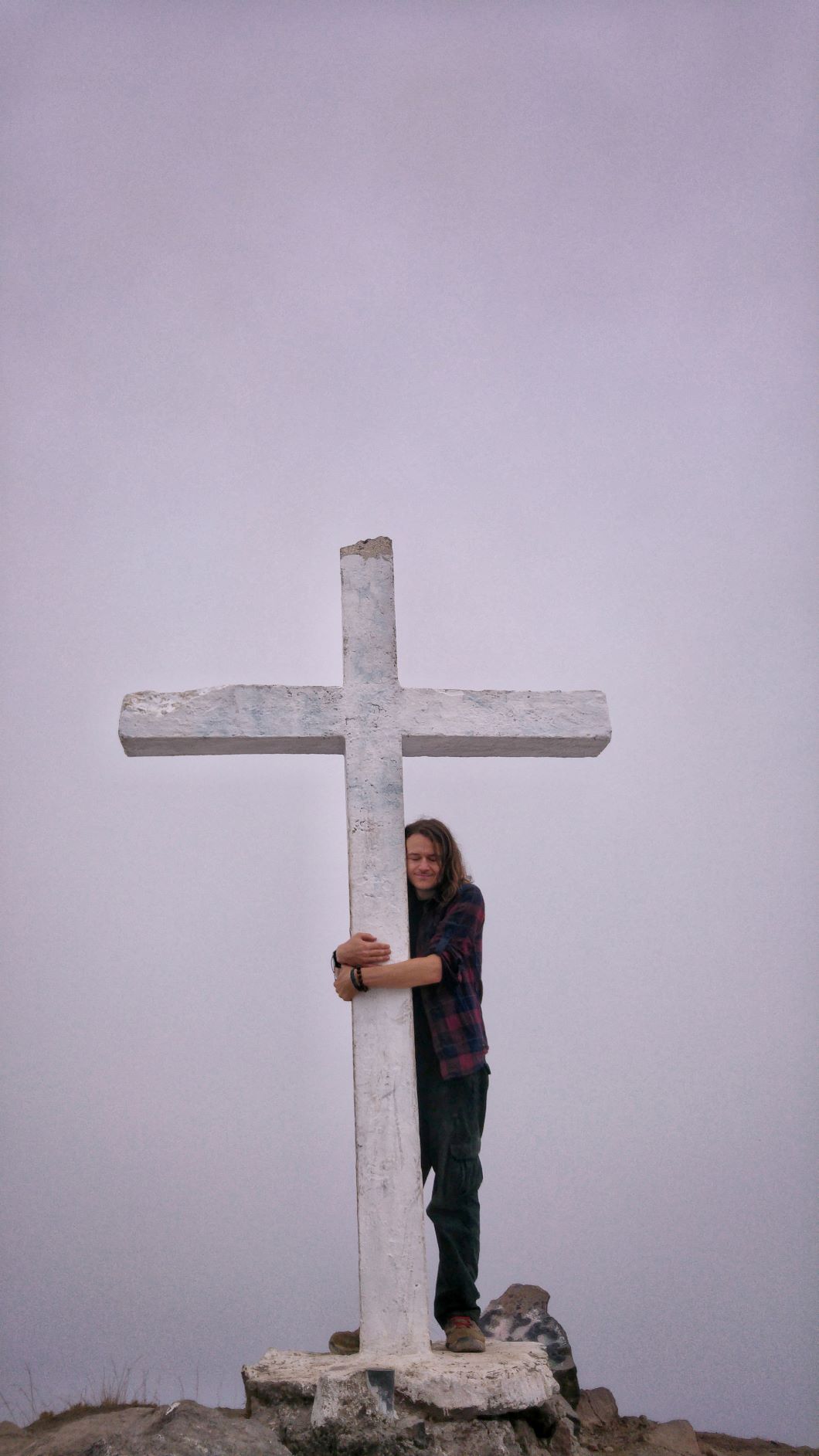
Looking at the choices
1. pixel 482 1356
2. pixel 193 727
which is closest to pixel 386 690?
pixel 193 727

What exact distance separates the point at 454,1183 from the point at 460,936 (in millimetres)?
745

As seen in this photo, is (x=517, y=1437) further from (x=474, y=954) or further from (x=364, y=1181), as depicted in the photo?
(x=474, y=954)

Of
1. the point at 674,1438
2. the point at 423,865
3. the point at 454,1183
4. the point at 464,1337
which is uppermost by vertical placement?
the point at 423,865

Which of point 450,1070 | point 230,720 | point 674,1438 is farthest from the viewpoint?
point 674,1438

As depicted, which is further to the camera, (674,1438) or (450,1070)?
(674,1438)

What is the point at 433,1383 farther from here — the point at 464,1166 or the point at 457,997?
the point at 457,997

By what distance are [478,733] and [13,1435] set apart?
11.7 feet

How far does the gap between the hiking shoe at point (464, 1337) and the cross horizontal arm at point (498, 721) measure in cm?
177

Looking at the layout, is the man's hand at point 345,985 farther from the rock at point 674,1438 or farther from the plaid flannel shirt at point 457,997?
the rock at point 674,1438

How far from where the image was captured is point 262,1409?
3.18 metres

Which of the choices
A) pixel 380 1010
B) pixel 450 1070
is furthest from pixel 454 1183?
pixel 380 1010

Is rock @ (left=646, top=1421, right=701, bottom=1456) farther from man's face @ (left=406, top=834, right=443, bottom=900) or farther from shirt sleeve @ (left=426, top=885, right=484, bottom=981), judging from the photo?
man's face @ (left=406, top=834, right=443, bottom=900)

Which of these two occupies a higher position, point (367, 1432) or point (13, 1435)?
point (367, 1432)

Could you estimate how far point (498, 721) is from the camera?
3945mm
